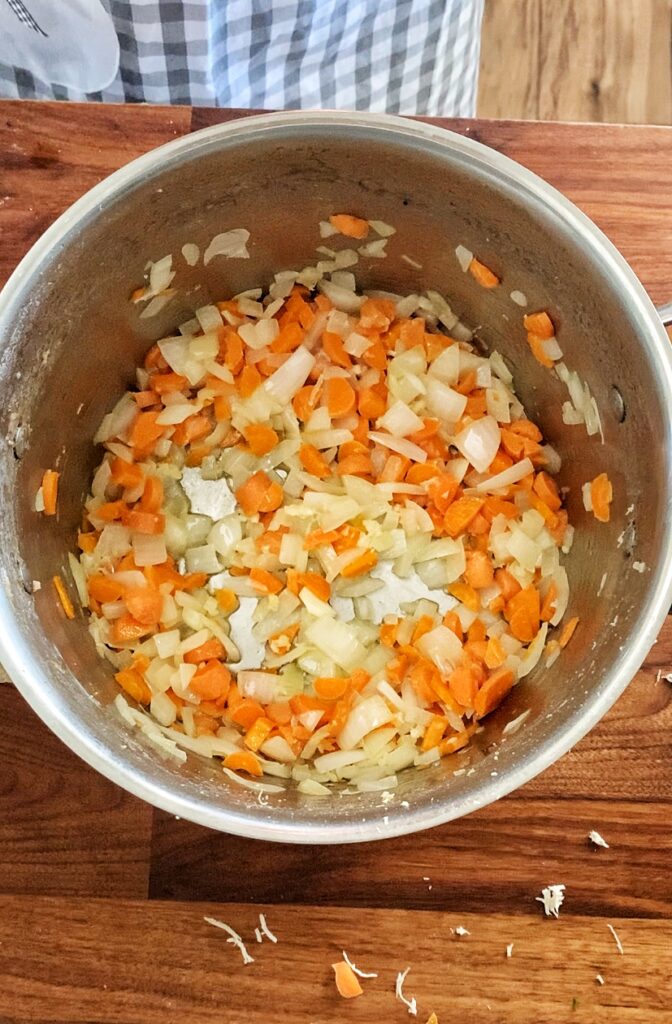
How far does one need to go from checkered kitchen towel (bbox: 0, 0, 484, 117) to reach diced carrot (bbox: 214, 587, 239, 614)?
581 millimetres

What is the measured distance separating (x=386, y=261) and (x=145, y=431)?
0.33 m

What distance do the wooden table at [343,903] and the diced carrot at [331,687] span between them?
0.16 metres

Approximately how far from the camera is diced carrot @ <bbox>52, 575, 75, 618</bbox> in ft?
3.16

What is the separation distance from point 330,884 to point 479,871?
0.16 m

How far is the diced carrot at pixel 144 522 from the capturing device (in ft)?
3.43

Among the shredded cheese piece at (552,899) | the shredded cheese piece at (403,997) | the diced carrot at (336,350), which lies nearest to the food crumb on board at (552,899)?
the shredded cheese piece at (552,899)

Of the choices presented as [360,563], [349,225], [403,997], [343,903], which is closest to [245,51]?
[349,225]

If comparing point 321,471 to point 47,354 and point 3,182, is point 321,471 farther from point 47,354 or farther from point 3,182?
point 3,182

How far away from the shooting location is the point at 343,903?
3.24 feet

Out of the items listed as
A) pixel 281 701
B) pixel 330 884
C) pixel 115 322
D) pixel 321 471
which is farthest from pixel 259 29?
pixel 330 884

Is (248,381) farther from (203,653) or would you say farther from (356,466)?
(203,653)

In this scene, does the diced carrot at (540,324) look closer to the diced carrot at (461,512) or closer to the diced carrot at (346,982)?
the diced carrot at (461,512)

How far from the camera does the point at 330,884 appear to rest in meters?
0.99

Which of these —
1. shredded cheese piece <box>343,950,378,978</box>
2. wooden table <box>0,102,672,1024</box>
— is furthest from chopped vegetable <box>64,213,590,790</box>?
shredded cheese piece <box>343,950,378,978</box>
